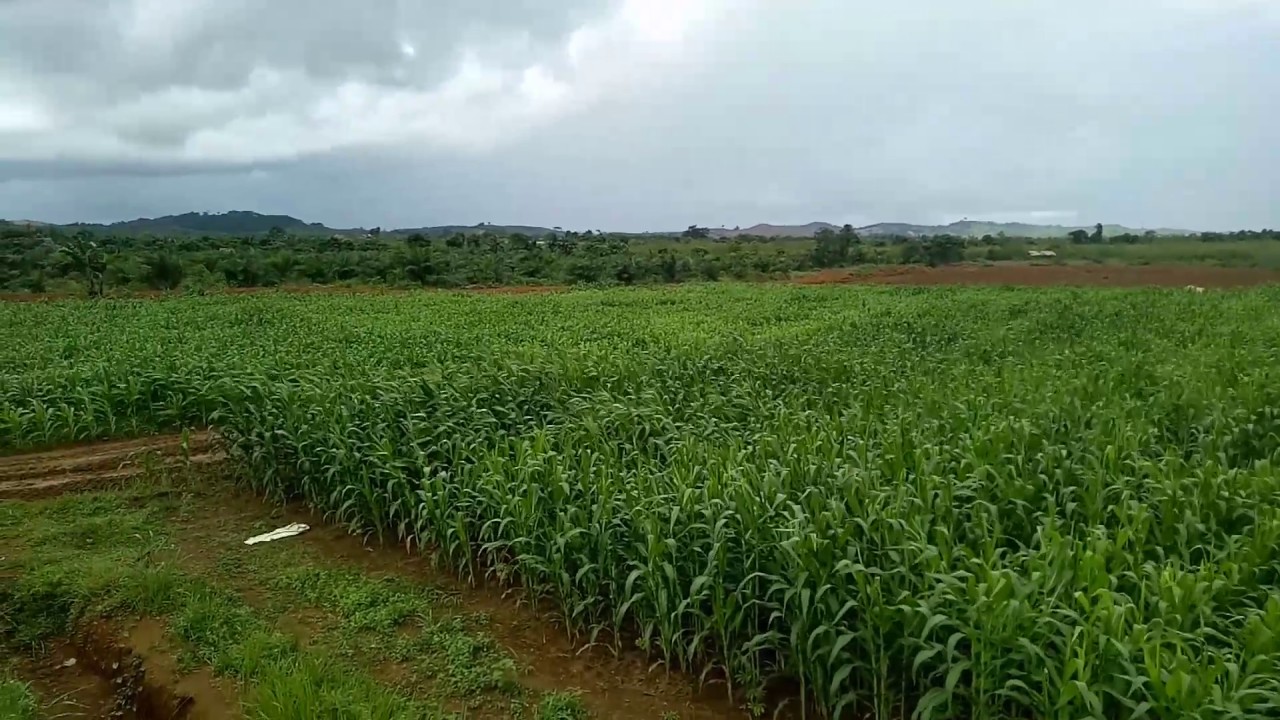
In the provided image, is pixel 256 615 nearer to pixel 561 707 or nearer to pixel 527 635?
pixel 527 635

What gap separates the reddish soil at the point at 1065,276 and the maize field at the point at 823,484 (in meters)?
15.5

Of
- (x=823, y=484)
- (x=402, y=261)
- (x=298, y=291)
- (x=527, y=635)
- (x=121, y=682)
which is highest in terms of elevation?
(x=402, y=261)

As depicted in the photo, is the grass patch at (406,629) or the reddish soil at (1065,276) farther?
the reddish soil at (1065,276)

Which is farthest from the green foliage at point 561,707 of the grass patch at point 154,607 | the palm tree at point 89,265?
the palm tree at point 89,265

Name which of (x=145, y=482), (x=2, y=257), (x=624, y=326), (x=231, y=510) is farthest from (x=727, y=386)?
(x=2, y=257)

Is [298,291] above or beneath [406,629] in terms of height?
above

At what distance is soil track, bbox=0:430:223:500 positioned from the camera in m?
6.47

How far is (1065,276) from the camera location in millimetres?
27906

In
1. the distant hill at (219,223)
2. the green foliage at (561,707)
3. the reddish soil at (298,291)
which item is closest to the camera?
the green foliage at (561,707)

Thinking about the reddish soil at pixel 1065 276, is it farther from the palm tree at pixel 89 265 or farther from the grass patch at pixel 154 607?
the grass patch at pixel 154 607

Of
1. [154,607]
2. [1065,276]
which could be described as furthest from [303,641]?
[1065,276]

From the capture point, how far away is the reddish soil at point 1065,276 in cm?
2355

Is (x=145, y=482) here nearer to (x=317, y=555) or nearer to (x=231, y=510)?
(x=231, y=510)

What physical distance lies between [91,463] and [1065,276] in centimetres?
2849
